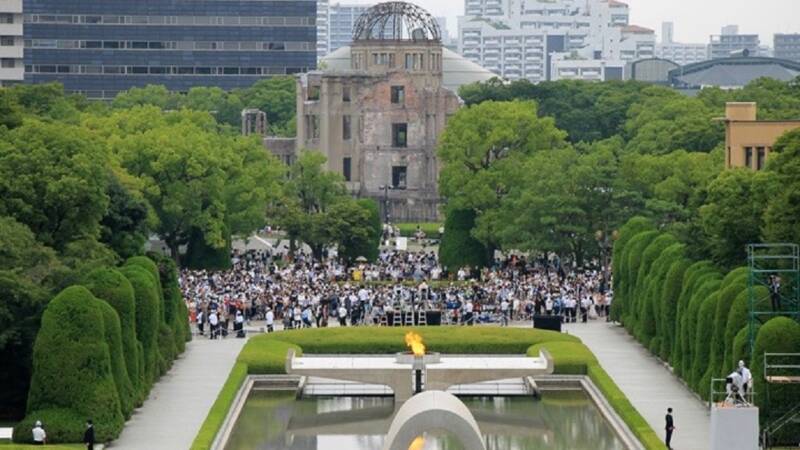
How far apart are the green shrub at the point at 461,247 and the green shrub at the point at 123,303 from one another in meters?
42.3

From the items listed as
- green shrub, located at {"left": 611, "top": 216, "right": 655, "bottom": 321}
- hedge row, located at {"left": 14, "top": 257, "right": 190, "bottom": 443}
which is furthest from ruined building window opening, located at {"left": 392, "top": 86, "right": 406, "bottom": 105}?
hedge row, located at {"left": 14, "top": 257, "right": 190, "bottom": 443}

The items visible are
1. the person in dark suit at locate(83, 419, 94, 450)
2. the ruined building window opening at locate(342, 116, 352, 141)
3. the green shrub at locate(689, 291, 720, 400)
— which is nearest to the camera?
the person in dark suit at locate(83, 419, 94, 450)

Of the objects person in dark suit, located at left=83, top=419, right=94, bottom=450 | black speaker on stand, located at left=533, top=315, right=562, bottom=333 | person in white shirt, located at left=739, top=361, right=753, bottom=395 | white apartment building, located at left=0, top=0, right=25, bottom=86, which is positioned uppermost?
white apartment building, located at left=0, top=0, right=25, bottom=86

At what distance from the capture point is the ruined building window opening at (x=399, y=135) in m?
155

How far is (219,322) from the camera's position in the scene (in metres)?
89.6

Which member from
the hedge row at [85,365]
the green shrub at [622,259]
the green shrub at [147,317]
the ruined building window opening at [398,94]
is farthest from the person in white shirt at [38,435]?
the ruined building window opening at [398,94]

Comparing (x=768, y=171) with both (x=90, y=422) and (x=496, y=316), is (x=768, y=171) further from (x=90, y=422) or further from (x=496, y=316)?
(x=90, y=422)

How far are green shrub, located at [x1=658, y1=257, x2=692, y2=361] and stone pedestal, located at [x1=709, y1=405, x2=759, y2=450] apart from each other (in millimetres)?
21726

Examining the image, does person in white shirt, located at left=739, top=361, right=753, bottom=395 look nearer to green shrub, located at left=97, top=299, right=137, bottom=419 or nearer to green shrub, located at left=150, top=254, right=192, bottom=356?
green shrub, located at left=97, top=299, right=137, bottom=419

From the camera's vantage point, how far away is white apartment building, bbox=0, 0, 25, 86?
194 meters

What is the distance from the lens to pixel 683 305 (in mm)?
78688

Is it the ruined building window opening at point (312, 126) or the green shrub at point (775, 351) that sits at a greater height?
the ruined building window opening at point (312, 126)

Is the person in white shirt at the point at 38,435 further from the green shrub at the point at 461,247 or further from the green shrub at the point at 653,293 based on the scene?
the green shrub at the point at 461,247

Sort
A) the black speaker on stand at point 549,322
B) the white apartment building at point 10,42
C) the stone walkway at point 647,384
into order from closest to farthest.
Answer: the stone walkway at point 647,384, the black speaker on stand at point 549,322, the white apartment building at point 10,42
